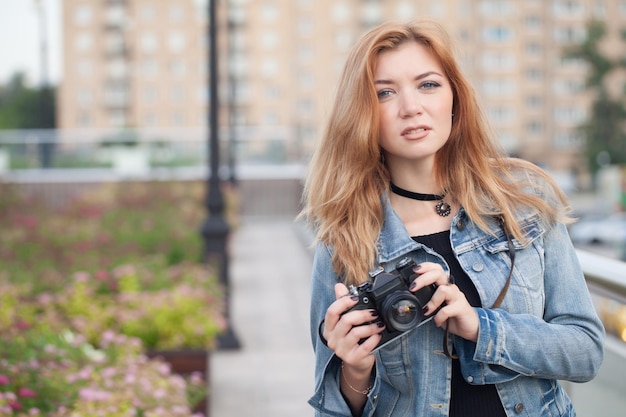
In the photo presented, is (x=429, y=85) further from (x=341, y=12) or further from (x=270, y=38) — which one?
(x=341, y=12)

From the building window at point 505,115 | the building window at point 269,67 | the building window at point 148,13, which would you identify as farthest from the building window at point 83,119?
the building window at point 505,115

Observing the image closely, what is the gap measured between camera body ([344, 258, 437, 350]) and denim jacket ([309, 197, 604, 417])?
17cm

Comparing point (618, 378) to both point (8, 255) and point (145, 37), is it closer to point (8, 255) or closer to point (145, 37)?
point (8, 255)

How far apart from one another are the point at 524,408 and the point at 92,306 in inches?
173

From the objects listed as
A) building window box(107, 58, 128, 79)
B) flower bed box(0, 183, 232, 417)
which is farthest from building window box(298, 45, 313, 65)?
flower bed box(0, 183, 232, 417)

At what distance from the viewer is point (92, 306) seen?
590 centimetres

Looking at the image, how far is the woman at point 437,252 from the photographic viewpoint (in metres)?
1.90

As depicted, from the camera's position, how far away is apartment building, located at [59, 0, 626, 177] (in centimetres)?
8025

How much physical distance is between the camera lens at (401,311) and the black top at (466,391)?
21 centimetres

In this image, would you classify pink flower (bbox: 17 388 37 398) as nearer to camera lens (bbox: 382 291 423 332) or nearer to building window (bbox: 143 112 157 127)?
camera lens (bbox: 382 291 423 332)

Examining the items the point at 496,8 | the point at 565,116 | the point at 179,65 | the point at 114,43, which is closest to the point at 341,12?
the point at 496,8

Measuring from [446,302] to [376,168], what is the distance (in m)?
0.43

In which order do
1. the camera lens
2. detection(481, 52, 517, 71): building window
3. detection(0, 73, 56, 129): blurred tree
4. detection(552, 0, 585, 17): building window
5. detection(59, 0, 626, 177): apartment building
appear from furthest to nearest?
detection(0, 73, 56, 129): blurred tree → detection(552, 0, 585, 17): building window → detection(481, 52, 517, 71): building window → detection(59, 0, 626, 177): apartment building → the camera lens

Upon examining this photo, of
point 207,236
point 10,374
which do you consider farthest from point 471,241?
point 207,236
